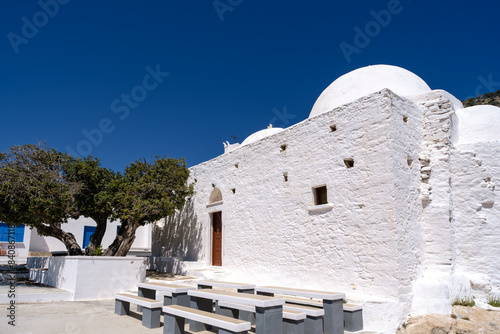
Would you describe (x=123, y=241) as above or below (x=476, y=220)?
below

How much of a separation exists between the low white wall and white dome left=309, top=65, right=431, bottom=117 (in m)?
6.56

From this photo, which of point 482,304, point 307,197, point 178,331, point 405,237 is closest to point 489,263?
point 482,304

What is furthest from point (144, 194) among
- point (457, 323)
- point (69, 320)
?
point (457, 323)

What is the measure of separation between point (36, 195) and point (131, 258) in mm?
2823

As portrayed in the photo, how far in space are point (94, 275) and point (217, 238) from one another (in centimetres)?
431

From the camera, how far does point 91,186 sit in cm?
1089

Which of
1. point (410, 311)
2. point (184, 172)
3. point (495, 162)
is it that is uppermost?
point (184, 172)

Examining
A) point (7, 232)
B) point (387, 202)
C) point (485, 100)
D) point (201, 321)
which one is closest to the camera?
point (201, 321)

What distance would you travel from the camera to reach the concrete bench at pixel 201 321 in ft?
14.2

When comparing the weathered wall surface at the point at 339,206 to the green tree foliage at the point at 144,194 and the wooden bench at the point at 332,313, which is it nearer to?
the wooden bench at the point at 332,313

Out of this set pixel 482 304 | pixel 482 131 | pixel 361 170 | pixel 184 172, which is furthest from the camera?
pixel 184 172

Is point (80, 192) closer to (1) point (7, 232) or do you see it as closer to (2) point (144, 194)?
(2) point (144, 194)

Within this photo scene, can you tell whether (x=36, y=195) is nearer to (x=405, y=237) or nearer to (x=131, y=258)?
(x=131, y=258)

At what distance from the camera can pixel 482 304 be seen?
24.0ft
